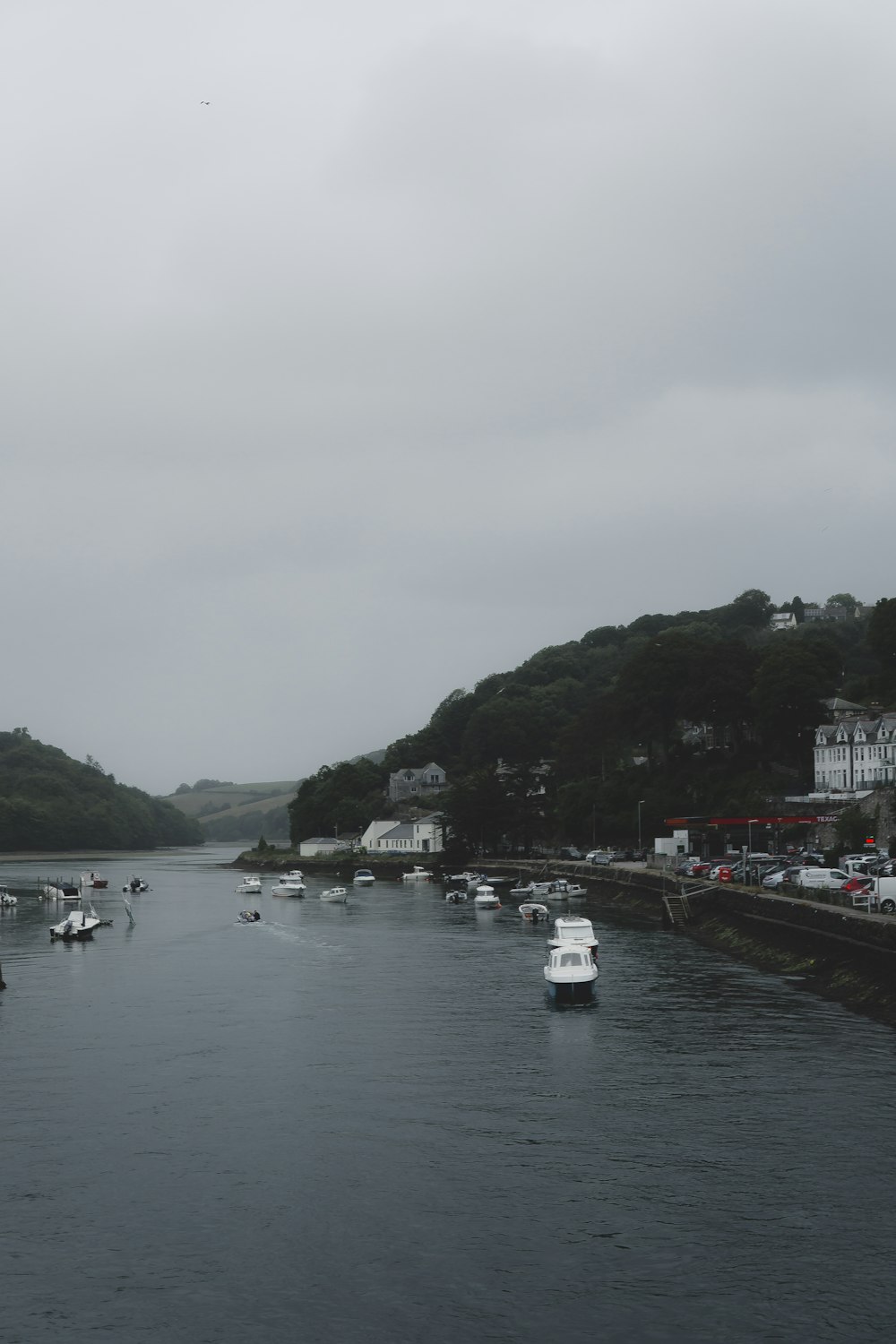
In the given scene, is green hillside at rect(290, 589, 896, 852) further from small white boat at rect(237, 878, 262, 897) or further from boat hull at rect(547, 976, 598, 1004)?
boat hull at rect(547, 976, 598, 1004)

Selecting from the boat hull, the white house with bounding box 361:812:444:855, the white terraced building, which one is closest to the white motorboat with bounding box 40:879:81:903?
the white house with bounding box 361:812:444:855

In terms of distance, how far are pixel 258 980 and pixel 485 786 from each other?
96453 mm

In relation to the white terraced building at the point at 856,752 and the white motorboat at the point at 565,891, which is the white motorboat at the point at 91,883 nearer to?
the white motorboat at the point at 565,891

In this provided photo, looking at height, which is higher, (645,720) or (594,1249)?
(645,720)

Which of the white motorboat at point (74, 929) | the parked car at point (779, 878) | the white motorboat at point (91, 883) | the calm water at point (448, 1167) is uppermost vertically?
the parked car at point (779, 878)

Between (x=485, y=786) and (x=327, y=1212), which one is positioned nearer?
(x=327, y=1212)

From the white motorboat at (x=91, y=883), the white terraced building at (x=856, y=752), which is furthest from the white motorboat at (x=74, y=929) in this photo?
the white terraced building at (x=856, y=752)

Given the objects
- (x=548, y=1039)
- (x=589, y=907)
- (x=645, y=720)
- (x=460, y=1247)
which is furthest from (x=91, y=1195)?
(x=645, y=720)

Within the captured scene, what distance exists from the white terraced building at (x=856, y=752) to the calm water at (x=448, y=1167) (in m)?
69.0

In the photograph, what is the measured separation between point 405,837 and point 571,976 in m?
141

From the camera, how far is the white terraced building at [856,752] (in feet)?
377

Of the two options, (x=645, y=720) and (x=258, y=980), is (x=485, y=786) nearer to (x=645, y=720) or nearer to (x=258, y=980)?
(x=645, y=720)

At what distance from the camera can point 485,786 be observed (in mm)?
152625

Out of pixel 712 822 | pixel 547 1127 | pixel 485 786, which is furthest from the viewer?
pixel 485 786
